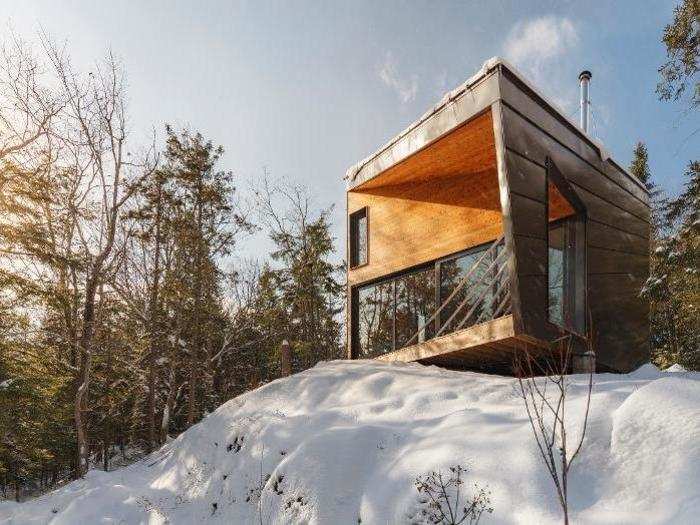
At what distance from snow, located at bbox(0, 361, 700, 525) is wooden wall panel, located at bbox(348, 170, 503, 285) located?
12.7 ft

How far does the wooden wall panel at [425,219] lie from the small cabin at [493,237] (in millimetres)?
32

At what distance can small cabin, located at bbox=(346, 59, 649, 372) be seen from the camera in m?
6.94

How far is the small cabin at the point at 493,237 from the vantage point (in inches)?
273

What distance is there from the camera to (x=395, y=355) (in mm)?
9867

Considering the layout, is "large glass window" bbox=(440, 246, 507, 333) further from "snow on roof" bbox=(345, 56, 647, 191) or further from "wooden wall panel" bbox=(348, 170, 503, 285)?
"snow on roof" bbox=(345, 56, 647, 191)

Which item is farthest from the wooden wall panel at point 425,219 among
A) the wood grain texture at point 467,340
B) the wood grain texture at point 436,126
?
the wood grain texture at point 467,340

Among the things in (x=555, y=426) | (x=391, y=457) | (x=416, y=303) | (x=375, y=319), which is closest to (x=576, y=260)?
(x=416, y=303)

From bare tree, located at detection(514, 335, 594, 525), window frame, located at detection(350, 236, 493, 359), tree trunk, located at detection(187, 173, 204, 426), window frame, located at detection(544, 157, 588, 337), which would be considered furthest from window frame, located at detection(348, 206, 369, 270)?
bare tree, located at detection(514, 335, 594, 525)

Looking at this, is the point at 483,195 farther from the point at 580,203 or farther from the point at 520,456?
the point at 520,456

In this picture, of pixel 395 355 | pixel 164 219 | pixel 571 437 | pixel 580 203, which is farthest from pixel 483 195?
pixel 164 219

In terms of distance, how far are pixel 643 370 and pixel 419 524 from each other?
632cm

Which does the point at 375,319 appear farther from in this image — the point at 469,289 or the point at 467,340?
the point at 467,340

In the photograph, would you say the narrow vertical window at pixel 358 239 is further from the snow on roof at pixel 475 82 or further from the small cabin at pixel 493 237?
the snow on roof at pixel 475 82

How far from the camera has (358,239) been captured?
13461 millimetres
